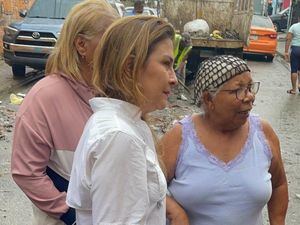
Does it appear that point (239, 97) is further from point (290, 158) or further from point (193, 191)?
point (290, 158)

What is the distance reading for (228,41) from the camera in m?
12.7

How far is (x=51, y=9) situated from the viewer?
12.9 metres

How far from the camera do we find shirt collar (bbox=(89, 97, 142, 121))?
5.81 feet

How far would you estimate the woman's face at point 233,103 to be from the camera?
8.42 ft

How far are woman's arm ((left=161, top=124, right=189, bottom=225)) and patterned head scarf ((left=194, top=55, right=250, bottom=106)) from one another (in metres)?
0.24

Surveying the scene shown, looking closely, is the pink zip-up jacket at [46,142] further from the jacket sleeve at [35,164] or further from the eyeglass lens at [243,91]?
the eyeglass lens at [243,91]

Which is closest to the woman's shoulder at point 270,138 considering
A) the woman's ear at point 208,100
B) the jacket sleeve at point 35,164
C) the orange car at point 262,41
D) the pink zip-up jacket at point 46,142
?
the woman's ear at point 208,100

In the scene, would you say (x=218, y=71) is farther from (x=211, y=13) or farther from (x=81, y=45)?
(x=211, y=13)

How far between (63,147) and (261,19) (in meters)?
19.8

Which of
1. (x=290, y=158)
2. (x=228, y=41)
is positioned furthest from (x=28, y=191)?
(x=228, y=41)

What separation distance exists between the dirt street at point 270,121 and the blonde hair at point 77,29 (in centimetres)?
44

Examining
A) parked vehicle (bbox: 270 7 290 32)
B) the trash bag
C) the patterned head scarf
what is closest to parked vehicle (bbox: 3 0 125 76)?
the trash bag

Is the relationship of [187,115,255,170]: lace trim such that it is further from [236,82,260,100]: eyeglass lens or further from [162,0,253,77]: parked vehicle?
[162,0,253,77]: parked vehicle

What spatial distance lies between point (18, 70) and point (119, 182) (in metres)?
→ 12.0
